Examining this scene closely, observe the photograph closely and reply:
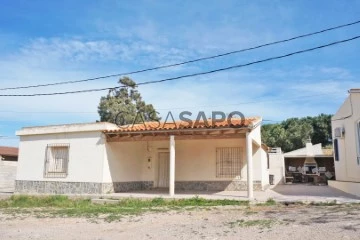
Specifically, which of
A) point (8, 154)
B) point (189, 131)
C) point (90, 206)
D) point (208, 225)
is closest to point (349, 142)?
point (189, 131)

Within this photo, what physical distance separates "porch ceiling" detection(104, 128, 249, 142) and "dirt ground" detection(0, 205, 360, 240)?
11.2 feet

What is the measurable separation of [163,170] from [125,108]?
1975 centimetres

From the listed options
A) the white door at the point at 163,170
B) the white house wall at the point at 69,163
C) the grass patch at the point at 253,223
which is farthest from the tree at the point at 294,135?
the grass patch at the point at 253,223

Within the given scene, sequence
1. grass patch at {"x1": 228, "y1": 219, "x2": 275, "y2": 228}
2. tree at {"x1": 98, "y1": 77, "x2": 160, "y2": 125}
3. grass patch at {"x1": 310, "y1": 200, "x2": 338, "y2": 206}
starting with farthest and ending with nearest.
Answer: tree at {"x1": 98, "y1": 77, "x2": 160, "y2": 125}
grass patch at {"x1": 310, "y1": 200, "x2": 338, "y2": 206}
grass patch at {"x1": 228, "y1": 219, "x2": 275, "y2": 228}

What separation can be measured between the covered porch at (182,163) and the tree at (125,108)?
1641 cm

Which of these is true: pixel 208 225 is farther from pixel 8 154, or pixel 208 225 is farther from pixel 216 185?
pixel 8 154

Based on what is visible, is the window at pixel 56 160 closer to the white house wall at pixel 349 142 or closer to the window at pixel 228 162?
the window at pixel 228 162

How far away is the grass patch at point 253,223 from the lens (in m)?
8.35

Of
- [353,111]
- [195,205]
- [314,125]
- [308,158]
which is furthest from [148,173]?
[314,125]

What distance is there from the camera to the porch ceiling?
539 inches

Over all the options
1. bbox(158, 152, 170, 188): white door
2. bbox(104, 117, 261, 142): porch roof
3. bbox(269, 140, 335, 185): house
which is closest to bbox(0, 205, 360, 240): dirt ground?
bbox(104, 117, 261, 142): porch roof

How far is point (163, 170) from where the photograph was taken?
18.4 m

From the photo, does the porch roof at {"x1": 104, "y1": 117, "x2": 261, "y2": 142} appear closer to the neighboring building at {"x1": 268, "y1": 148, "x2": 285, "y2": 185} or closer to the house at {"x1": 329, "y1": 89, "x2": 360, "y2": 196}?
the house at {"x1": 329, "y1": 89, "x2": 360, "y2": 196}

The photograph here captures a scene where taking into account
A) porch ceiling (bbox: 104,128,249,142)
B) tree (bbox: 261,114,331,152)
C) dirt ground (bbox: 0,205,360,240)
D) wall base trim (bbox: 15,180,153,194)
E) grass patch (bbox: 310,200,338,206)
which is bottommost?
dirt ground (bbox: 0,205,360,240)
